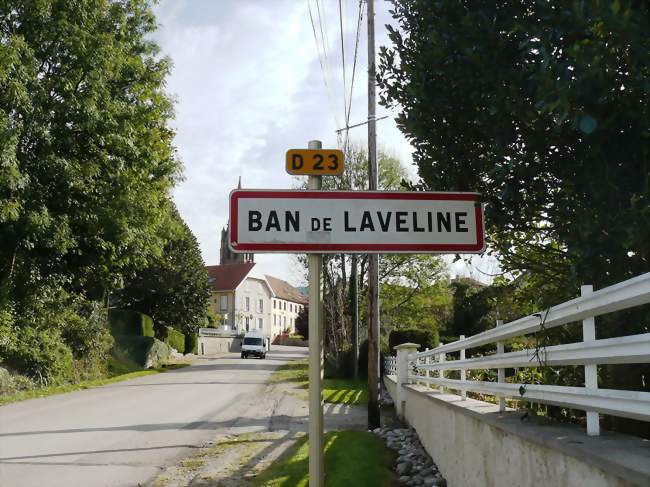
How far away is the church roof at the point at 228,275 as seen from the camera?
7788 centimetres

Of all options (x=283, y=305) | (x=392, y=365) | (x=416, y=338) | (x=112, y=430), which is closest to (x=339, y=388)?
(x=392, y=365)

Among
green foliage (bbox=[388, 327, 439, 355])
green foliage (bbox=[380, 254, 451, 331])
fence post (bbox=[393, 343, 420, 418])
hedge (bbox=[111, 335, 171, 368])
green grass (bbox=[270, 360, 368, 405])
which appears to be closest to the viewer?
fence post (bbox=[393, 343, 420, 418])

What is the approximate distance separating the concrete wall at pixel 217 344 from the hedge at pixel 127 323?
Result: 50.0 feet

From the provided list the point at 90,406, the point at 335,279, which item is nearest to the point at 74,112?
the point at 90,406

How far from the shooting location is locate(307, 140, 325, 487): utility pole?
3.21 meters

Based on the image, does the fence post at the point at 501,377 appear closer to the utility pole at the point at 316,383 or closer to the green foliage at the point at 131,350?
the utility pole at the point at 316,383

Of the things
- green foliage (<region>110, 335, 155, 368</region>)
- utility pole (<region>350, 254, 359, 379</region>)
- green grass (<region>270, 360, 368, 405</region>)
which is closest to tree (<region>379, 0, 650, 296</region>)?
green grass (<region>270, 360, 368, 405</region>)

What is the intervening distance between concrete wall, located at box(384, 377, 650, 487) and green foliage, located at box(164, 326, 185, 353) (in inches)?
1416

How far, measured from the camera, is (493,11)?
3.74 m

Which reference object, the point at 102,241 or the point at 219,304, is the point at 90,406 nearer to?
the point at 102,241

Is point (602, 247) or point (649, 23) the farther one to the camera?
point (602, 247)

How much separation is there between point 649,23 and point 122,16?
19753mm

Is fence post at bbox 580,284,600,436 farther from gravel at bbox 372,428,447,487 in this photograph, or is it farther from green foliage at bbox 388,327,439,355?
green foliage at bbox 388,327,439,355

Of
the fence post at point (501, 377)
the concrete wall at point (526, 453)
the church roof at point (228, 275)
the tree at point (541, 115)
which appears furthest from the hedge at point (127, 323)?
the church roof at point (228, 275)
